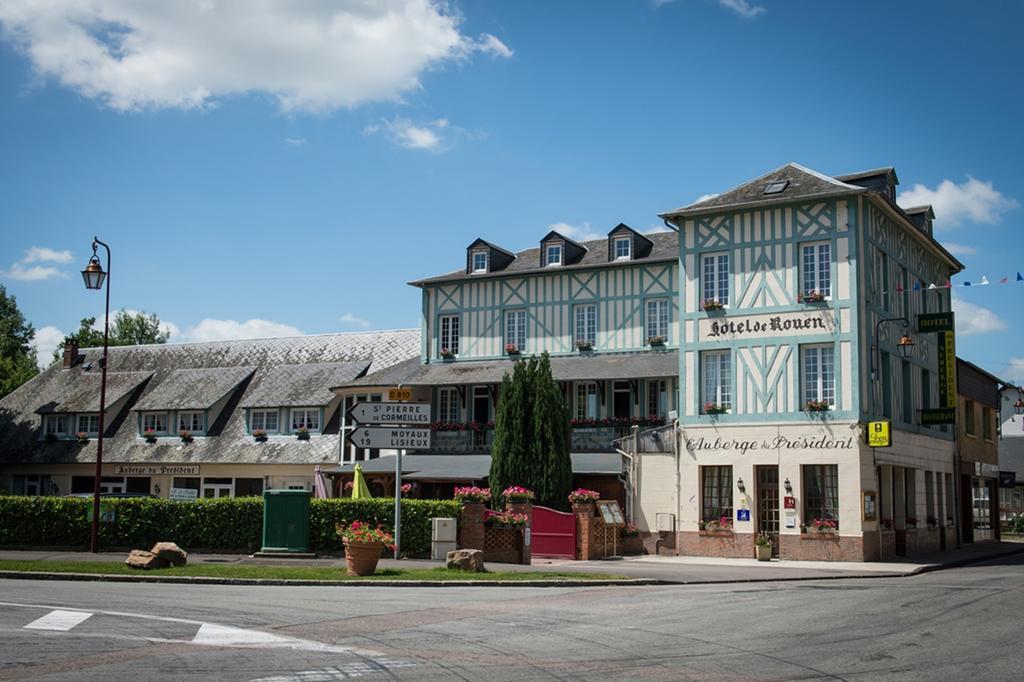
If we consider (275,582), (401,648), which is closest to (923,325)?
(275,582)

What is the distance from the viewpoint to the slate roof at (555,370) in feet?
114

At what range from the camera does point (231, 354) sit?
163 feet

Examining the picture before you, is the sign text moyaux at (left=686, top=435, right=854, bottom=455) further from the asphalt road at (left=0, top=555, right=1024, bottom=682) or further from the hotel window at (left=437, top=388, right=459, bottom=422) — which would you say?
the asphalt road at (left=0, top=555, right=1024, bottom=682)

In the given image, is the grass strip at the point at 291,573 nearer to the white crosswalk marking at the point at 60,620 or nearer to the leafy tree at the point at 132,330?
the white crosswalk marking at the point at 60,620

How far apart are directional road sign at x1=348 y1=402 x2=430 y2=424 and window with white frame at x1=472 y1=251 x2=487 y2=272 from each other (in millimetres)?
17110

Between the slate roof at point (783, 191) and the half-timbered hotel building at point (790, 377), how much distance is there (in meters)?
0.06

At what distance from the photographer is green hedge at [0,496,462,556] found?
82.4 ft

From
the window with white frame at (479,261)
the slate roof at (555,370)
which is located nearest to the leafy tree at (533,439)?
the slate roof at (555,370)

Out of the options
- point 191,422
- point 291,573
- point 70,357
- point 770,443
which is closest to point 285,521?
point 291,573

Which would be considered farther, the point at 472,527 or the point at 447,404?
the point at 447,404

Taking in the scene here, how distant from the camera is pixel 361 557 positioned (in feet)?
64.0

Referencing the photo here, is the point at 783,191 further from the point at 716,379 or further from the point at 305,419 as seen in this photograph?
the point at 305,419

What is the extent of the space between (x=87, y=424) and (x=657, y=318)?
26.1m

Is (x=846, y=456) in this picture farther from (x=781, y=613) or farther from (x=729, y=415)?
(x=781, y=613)
